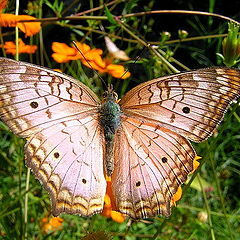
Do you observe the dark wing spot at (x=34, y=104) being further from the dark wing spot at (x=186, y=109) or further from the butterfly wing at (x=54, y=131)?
the dark wing spot at (x=186, y=109)

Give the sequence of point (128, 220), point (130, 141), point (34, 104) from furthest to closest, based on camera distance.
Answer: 1. point (128, 220)
2. point (130, 141)
3. point (34, 104)

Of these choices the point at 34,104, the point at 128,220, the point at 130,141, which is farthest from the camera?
the point at 128,220

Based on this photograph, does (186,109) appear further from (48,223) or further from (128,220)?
(48,223)

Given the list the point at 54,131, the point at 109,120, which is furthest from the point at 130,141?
the point at 54,131

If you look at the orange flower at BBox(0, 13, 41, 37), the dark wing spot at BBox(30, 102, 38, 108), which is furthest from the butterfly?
the orange flower at BBox(0, 13, 41, 37)

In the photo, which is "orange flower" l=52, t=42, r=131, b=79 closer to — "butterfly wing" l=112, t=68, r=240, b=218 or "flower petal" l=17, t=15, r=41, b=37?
"flower petal" l=17, t=15, r=41, b=37

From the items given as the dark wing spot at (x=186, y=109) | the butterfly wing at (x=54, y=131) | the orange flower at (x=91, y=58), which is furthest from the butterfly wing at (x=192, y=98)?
the orange flower at (x=91, y=58)
